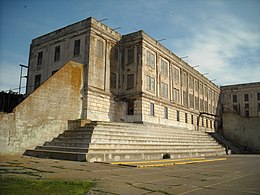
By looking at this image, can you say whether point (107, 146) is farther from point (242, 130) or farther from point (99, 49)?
point (242, 130)

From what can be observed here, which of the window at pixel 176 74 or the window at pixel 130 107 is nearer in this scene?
the window at pixel 130 107

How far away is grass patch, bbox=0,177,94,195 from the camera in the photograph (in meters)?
4.16

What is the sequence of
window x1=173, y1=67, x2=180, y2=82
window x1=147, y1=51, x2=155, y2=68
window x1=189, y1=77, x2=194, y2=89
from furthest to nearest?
1. window x1=189, y1=77, x2=194, y2=89
2. window x1=173, y1=67, x2=180, y2=82
3. window x1=147, y1=51, x2=155, y2=68

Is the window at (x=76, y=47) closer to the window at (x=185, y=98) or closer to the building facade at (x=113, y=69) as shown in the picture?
the building facade at (x=113, y=69)

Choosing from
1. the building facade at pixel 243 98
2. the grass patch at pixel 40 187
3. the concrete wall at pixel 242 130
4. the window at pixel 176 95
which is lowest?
the grass patch at pixel 40 187

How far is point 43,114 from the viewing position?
50.2 feet

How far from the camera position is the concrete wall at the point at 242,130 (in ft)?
95.2

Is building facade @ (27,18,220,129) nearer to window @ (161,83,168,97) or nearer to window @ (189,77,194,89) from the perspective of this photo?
window @ (161,83,168,97)

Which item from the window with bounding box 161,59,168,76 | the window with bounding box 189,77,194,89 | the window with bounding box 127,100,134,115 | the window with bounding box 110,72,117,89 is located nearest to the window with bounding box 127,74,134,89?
the window with bounding box 110,72,117,89

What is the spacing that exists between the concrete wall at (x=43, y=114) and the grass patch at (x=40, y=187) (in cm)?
901

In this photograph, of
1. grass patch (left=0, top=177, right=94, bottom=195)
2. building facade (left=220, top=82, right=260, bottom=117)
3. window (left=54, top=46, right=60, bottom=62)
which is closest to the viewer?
grass patch (left=0, top=177, right=94, bottom=195)

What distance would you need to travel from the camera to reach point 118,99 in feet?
84.6

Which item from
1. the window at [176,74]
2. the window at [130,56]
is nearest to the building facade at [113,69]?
the window at [130,56]

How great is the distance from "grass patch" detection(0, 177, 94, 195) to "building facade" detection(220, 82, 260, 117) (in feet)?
165
